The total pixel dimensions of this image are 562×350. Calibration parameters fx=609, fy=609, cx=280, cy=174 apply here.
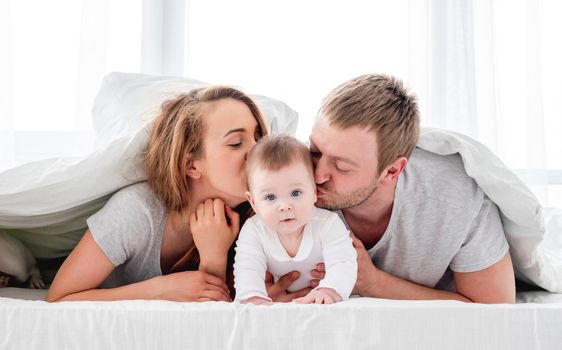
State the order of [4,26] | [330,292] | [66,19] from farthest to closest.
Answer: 1. [66,19]
2. [4,26]
3. [330,292]

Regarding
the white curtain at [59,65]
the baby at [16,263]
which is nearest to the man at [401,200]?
the baby at [16,263]

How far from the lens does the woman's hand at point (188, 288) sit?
130 centimetres

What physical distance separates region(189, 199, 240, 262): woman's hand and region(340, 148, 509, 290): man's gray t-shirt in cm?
34

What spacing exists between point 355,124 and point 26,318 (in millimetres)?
744

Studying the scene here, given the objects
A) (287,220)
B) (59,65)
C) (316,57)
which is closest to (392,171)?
(287,220)

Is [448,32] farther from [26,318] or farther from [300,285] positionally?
[26,318]

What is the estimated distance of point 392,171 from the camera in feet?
4.54

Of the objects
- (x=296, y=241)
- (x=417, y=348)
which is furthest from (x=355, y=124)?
(x=417, y=348)

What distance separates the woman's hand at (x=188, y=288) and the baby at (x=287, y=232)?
0.09 m

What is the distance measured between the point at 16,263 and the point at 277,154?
2.37 feet

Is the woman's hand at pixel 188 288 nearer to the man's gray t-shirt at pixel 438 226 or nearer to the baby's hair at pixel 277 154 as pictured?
the baby's hair at pixel 277 154

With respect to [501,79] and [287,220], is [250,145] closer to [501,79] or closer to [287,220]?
[287,220]

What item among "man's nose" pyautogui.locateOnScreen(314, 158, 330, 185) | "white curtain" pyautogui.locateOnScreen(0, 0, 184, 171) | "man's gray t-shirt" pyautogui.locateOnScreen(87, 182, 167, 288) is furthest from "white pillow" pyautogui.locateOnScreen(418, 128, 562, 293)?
"white curtain" pyautogui.locateOnScreen(0, 0, 184, 171)

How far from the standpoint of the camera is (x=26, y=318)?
102 cm
